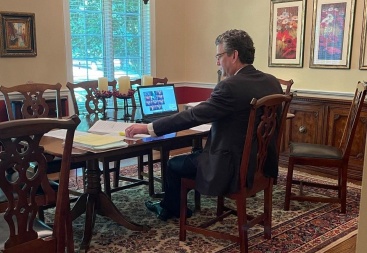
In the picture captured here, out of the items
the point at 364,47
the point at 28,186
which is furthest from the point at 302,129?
the point at 28,186

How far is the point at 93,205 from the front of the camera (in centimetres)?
271

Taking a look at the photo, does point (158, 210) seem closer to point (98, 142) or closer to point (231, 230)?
point (231, 230)

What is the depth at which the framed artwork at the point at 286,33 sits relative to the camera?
437 centimetres

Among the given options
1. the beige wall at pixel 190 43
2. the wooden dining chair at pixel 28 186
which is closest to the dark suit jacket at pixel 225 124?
the wooden dining chair at pixel 28 186

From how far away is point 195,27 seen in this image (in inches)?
221

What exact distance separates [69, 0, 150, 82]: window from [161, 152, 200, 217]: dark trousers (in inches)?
97.9

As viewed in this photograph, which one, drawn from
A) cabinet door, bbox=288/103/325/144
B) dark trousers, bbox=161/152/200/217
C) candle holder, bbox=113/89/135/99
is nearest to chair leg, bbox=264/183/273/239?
dark trousers, bbox=161/152/200/217

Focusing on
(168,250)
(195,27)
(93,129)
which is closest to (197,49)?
(195,27)

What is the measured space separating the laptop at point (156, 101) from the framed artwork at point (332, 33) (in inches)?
74.0

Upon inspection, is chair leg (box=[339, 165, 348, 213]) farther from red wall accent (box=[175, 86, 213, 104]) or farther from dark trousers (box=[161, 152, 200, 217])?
red wall accent (box=[175, 86, 213, 104])

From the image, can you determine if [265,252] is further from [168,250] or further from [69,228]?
[69,228]

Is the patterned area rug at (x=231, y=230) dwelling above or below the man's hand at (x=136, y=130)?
below

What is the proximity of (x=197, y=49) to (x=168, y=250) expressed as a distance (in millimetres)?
3611

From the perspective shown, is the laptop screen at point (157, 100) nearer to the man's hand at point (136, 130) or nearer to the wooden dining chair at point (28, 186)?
the man's hand at point (136, 130)
